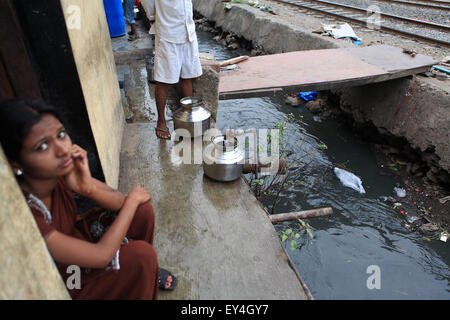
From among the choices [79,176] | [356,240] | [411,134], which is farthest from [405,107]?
[79,176]

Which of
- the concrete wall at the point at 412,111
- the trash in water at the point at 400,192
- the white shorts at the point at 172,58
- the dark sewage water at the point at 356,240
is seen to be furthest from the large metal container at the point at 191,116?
the concrete wall at the point at 412,111

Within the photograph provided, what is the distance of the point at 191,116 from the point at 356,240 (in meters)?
2.52

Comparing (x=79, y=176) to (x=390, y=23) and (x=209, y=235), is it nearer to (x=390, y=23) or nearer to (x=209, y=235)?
(x=209, y=235)

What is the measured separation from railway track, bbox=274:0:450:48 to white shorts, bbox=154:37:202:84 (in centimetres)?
659

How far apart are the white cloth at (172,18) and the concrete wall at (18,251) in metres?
2.58

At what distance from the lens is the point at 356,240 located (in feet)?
11.8

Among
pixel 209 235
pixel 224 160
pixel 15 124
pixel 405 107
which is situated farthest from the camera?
pixel 405 107

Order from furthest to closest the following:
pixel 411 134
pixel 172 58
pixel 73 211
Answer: pixel 411 134
pixel 172 58
pixel 73 211

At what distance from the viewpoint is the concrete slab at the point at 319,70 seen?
4.29m

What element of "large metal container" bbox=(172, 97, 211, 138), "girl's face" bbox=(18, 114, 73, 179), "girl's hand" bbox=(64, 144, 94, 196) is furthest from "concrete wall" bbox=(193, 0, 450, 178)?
"girl's face" bbox=(18, 114, 73, 179)

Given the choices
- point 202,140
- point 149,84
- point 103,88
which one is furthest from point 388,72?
point 103,88

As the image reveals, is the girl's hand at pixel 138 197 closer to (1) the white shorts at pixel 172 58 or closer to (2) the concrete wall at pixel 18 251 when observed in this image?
(2) the concrete wall at pixel 18 251

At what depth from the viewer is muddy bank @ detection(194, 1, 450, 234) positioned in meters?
4.15

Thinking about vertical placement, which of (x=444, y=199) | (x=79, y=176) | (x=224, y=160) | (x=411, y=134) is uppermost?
(x=79, y=176)
